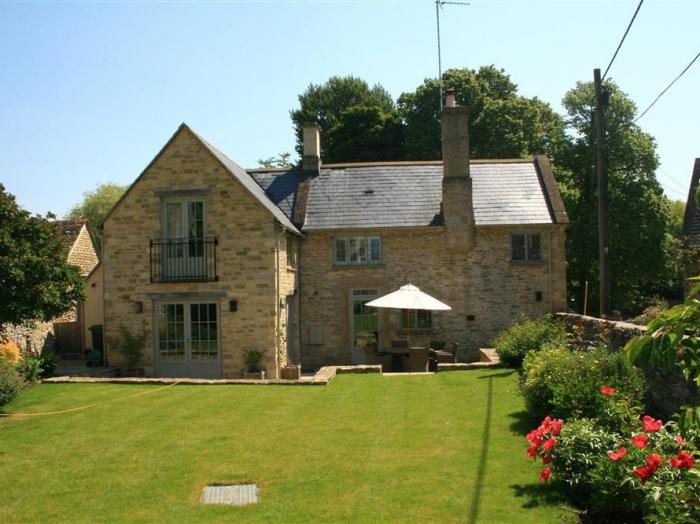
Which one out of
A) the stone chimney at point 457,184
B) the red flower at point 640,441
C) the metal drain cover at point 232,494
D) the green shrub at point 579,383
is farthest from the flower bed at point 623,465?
the stone chimney at point 457,184

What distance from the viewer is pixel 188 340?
1956 centimetres

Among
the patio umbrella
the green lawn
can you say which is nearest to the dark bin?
the green lawn

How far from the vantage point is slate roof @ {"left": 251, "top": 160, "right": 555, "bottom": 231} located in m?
22.6

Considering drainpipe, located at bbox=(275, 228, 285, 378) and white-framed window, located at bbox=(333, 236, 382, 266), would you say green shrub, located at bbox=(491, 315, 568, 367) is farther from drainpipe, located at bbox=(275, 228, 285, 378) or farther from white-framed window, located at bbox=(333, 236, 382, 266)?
white-framed window, located at bbox=(333, 236, 382, 266)

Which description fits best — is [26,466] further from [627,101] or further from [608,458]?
[627,101]

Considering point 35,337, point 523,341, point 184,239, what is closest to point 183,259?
point 184,239

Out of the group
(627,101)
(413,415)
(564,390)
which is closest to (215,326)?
(413,415)

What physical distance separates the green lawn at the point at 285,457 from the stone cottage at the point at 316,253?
499 cm

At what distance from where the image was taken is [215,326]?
19406 millimetres

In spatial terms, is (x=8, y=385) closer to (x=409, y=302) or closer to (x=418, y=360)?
(x=409, y=302)

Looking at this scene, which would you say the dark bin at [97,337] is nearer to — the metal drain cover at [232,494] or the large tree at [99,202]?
the metal drain cover at [232,494]

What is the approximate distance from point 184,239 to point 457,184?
9612 mm

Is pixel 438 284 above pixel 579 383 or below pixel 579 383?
above

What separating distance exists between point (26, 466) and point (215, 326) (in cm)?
1020
